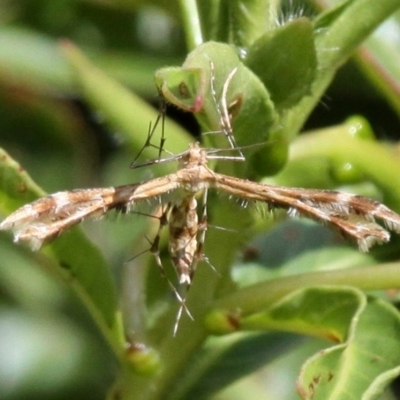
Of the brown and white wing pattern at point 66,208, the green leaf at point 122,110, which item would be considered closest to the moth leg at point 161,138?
the green leaf at point 122,110

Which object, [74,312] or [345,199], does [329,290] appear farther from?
[74,312]

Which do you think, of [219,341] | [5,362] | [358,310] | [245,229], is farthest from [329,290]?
[5,362]

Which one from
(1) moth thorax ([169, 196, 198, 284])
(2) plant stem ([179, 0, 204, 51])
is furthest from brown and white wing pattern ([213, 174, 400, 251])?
(2) plant stem ([179, 0, 204, 51])

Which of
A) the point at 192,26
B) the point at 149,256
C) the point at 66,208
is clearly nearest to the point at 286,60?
the point at 192,26

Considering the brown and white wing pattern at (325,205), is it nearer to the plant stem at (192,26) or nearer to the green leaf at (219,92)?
the green leaf at (219,92)

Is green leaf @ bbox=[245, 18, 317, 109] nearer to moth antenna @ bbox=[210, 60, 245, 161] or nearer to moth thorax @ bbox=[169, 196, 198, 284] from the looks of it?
moth antenna @ bbox=[210, 60, 245, 161]

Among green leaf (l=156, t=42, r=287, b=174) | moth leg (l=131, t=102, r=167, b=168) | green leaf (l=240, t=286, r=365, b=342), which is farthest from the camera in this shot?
moth leg (l=131, t=102, r=167, b=168)
